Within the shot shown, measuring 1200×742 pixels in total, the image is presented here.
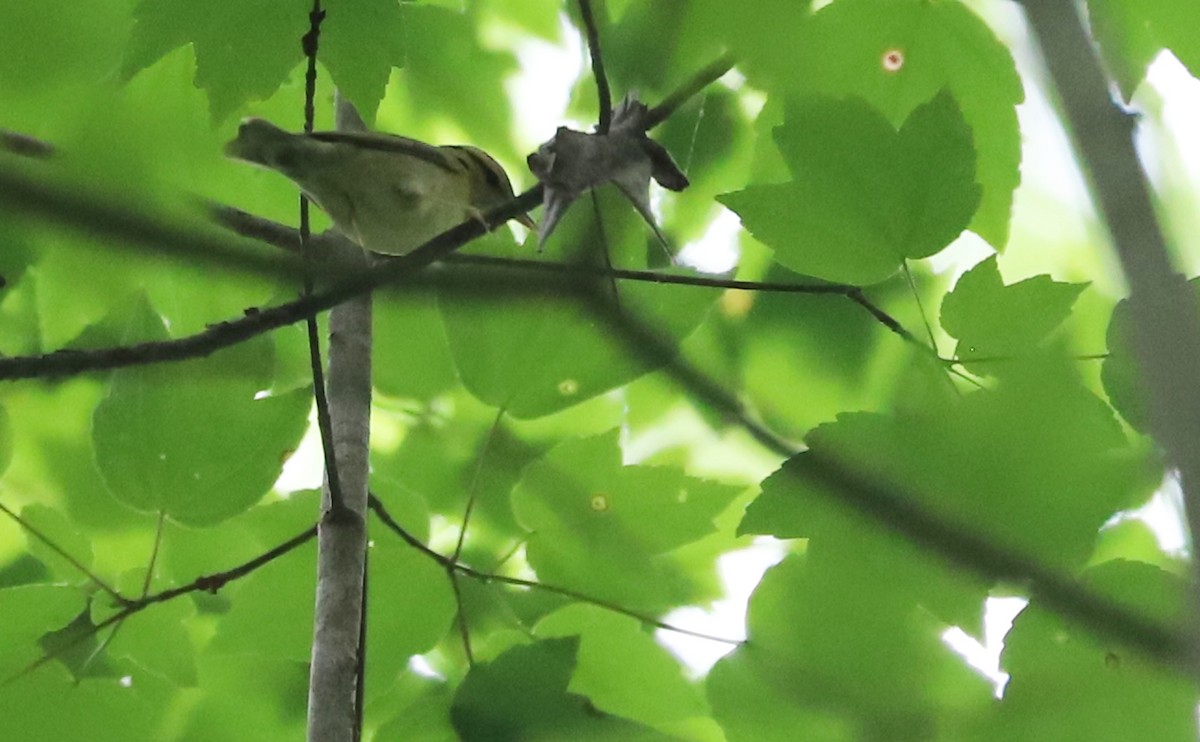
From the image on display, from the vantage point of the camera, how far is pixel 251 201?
54.2 inches

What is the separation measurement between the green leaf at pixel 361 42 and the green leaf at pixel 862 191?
0.28 meters

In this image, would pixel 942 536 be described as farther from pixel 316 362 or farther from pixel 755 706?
pixel 316 362

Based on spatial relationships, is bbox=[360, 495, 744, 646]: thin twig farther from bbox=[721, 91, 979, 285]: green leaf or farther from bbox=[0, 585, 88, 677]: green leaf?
bbox=[721, 91, 979, 285]: green leaf

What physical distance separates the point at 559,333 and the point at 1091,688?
0.56 meters

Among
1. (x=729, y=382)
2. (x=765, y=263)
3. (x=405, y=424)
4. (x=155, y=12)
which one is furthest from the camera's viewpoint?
(x=405, y=424)

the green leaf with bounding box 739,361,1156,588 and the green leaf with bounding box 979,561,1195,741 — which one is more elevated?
the green leaf with bounding box 739,361,1156,588

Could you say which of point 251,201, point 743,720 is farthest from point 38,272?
point 743,720

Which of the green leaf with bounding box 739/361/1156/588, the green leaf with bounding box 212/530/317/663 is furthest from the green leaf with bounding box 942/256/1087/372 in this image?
the green leaf with bounding box 212/530/317/663

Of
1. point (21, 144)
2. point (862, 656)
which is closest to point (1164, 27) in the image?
point (862, 656)

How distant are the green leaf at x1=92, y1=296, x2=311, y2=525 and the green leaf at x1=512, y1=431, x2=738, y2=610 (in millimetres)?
255

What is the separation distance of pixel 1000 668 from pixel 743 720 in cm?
23

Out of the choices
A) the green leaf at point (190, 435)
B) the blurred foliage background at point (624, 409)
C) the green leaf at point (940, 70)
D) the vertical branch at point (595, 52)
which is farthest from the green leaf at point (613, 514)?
the vertical branch at point (595, 52)

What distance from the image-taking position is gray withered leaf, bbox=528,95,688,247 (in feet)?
2.41

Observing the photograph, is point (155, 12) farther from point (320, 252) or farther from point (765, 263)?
point (765, 263)
